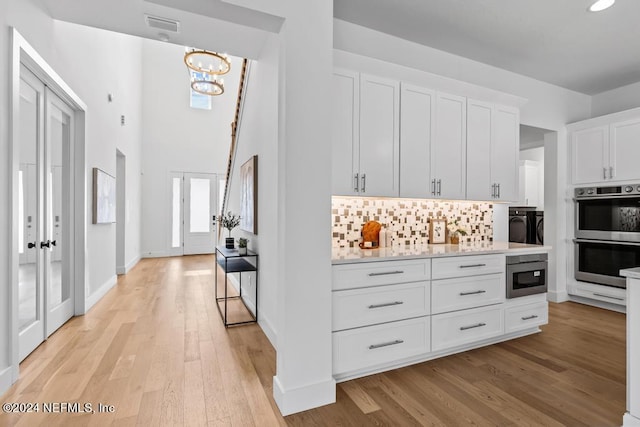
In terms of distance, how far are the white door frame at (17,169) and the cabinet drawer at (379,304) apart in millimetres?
2242

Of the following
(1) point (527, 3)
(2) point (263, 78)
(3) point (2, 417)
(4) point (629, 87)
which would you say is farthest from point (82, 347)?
(4) point (629, 87)

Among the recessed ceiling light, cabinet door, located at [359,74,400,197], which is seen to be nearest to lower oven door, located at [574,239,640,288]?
the recessed ceiling light

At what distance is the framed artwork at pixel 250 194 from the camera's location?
3.44 m

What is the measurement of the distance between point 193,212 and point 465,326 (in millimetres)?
7794

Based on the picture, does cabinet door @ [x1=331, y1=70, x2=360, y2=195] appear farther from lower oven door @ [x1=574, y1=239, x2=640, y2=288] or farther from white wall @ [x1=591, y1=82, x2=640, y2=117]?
white wall @ [x1=591, y1=82, x2=640, y2=117]

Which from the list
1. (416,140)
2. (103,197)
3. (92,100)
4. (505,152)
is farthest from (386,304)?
(92,100)

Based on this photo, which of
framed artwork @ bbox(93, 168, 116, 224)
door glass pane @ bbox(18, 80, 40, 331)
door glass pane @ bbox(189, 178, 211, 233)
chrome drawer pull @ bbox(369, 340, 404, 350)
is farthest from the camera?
door glass pane @ bbox(189, 178, 211, 233)

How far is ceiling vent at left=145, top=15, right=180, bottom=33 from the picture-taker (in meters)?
2.70

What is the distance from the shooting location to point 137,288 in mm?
4965

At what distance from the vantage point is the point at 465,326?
2.80 metres

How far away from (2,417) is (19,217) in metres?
1.33

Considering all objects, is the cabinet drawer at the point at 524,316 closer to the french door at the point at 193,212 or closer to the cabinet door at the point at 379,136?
the cabinet door at the point at 379,136

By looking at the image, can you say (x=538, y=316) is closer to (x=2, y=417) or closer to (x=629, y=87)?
(x=629, y=87)

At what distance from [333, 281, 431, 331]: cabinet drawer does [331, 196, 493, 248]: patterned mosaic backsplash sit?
0.73 meters
